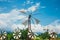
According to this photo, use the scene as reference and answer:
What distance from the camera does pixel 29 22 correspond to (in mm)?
3486

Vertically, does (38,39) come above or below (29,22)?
below

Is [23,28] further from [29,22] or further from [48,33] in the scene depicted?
[48,33]

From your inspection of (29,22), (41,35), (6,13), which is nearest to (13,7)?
(6,13)

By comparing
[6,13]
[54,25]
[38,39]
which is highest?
[6,13]

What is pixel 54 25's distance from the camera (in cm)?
350

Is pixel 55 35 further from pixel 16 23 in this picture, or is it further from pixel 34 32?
pixel 16 23

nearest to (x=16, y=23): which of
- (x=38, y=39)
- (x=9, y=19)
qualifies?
(x=9, y=19)

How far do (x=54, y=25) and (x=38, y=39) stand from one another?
1.24 ft

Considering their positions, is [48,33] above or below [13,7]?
below

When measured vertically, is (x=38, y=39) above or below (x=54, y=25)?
below

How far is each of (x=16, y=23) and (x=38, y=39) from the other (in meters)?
0.48

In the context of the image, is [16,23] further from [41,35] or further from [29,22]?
[41,35]

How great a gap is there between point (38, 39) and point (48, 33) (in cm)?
20

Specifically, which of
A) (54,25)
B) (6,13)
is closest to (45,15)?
(54,25)
